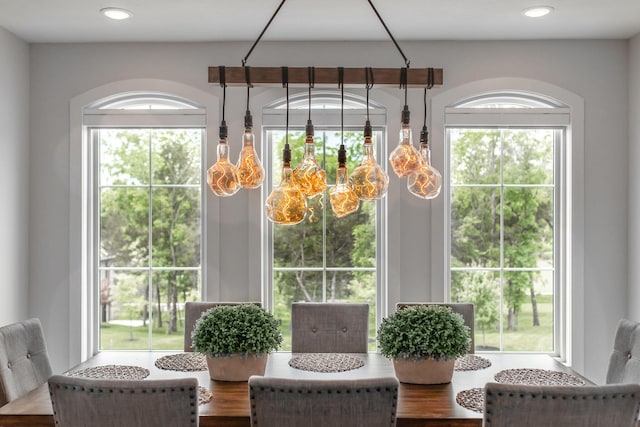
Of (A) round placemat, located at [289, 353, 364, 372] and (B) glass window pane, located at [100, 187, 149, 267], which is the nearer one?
(A) round placemat, located at [289, 353, 364, 372]

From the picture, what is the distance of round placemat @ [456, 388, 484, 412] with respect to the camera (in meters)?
2.00

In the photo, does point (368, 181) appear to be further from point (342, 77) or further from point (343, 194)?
point (342, 77)

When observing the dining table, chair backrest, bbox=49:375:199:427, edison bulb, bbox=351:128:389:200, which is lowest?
the dining table

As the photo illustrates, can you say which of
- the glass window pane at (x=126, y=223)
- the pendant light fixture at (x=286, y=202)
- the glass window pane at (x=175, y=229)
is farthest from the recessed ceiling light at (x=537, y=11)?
the glass window pane at (x=126, y=223)

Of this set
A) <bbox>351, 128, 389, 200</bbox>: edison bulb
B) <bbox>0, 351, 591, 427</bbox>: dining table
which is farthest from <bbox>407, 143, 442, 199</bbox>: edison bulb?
<bbox>0, 351, 591, 427</bbox>: dining table

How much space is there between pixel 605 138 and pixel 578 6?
0.94m

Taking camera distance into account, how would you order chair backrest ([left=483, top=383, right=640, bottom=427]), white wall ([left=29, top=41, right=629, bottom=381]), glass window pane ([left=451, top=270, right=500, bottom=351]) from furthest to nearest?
1. glass window pane ([left=451, top=270, right=500, bottom=351])
2. white wall ([left=29, top=41, right=629, bottom=381])
3. chair backrest ([left=483, top=383, right=640, bottom=427])

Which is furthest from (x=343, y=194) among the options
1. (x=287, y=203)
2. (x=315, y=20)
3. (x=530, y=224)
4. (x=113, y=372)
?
(x=530, y=224)

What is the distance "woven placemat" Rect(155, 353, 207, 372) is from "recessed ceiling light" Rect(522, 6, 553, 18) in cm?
243

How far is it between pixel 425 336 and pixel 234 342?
75cm

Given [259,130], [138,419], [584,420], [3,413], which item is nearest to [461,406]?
[584,420]

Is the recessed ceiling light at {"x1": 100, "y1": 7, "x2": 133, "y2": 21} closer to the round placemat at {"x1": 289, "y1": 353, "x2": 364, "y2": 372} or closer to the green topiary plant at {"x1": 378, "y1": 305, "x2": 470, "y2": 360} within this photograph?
the round placemat at {"x1": 289, "y1": 353, "x2": 364, "y2": 372}

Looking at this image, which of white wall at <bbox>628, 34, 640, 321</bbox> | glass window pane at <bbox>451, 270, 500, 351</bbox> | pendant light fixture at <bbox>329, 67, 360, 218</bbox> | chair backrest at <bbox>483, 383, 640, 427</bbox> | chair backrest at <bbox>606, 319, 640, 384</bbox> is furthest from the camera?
glass window pane at <bbox>451, 270, 500, 351</bbox>

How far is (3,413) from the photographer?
1.95m
